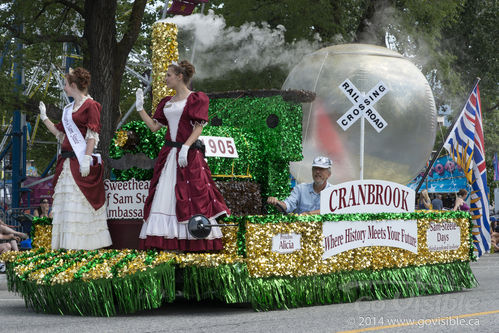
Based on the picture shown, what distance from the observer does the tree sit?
17.0 meters

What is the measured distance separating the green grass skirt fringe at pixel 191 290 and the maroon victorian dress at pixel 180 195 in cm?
32

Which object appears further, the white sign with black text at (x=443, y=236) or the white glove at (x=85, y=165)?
the white sign with black text at (x=443, y=236)

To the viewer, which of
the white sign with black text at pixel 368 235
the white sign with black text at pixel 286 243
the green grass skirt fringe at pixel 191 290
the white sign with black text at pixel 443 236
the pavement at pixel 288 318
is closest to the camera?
the pavement at pixel 288 318

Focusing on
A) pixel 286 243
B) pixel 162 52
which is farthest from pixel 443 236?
pixel 162 52

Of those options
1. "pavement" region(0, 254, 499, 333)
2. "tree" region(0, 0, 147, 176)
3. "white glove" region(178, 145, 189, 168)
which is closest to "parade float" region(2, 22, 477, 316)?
"pavement" region(0, 254, 499, 333)

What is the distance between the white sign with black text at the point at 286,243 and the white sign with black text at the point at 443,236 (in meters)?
2.21

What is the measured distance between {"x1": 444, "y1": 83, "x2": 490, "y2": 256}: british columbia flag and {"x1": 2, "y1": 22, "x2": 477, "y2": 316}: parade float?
43.3 inches

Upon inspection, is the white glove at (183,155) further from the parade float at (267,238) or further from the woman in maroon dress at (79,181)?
the woman in maroon dress at (79,181)

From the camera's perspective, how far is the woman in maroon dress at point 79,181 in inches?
333

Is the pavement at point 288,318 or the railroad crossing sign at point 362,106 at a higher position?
the railroad crossing sign at point 362,106

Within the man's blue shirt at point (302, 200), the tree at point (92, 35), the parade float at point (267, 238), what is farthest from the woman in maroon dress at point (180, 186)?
the tree at point (92, 35)

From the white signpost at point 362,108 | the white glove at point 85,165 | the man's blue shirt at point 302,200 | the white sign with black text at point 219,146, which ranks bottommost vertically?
the man's blue shirt at point 302,200

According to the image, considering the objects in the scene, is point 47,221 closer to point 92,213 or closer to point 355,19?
point 92,213

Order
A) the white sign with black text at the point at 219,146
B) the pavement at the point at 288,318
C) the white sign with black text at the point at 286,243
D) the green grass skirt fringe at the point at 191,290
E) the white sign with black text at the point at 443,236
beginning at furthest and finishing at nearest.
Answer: the white sign with black text at the point at 443,236
the white sign with black text at the point at 219,146
the white sign with black text at the point at 286,243
the green grass skirt fringe at the point at 191,290
the pavement at the point at 288,318
